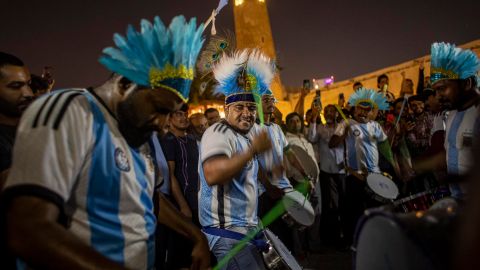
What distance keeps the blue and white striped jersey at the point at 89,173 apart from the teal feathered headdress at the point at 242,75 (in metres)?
2.09

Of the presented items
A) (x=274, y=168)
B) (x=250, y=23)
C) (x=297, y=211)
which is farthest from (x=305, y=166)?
(x=250, y=23)

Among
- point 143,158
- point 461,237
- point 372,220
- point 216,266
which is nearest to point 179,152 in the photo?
point 216,266

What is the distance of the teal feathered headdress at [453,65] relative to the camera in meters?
4.25

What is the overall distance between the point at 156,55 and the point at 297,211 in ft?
9.29

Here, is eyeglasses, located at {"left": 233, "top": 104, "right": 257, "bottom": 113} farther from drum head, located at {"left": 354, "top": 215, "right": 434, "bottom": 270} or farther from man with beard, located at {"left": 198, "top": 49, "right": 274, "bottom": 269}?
drum head, located at {"left": 354, "top": 215, "right": 434, "bottom": 270}

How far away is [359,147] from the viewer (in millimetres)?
7590

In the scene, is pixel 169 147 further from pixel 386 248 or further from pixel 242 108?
pixel 386 248

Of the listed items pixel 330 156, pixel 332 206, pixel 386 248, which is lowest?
pixel 332 206

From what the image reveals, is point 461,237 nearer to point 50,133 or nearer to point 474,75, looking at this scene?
point 50,133

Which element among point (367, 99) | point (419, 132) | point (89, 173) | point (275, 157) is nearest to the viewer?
point (89, 173)

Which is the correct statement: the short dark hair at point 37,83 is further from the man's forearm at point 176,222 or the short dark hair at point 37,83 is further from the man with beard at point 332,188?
the man with beard at point 332,188

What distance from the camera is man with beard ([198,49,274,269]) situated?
3.03 m

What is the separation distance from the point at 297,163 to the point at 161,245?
7.86 ft

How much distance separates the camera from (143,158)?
2098 millimetres
